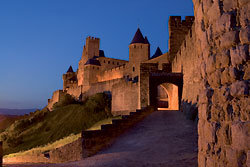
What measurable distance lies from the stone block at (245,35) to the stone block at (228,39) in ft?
0.25

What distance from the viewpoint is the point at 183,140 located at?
743 centimetres

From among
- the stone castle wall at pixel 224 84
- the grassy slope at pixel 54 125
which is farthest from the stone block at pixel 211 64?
the grassy slope at pixel 54 125

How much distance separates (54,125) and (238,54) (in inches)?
1107

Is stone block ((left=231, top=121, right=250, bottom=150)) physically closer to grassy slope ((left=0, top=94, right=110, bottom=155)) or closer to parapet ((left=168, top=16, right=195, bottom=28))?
parapet ((left=168, top=16, right=195, bottom=28))

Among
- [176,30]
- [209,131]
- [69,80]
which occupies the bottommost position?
[209,131]

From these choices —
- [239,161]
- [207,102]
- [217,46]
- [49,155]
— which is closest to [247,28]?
[217,46]

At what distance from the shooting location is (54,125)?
92.8 ft

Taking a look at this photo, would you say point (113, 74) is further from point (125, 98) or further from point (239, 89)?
point (239, 89)

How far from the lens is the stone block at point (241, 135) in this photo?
206 cm

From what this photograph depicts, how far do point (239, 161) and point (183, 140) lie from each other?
5468mm

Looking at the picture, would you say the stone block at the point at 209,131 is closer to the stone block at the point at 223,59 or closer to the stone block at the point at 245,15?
the stone block at the point at 223,59

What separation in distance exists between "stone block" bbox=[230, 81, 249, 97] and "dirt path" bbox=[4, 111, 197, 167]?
3127 millimetres

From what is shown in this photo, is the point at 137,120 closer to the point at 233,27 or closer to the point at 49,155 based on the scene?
the point at 49,155

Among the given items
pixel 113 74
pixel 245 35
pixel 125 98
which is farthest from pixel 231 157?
pixel 113 74
